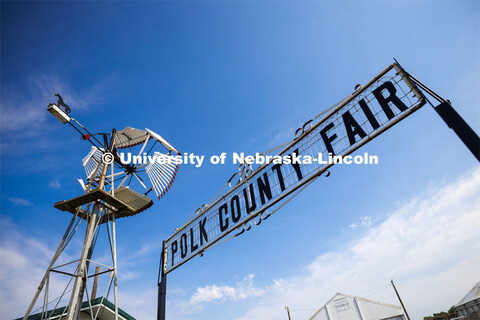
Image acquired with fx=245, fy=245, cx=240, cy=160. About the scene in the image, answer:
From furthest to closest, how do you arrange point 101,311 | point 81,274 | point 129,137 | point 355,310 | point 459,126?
point 355,310 < point 101,311 < point 129,137 < point 81,274 < point 459,126

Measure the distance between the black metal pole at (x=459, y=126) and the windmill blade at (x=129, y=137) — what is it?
936cm

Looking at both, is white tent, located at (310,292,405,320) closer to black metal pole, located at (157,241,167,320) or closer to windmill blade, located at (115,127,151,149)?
black metal pole, located at (157,241,167,320)

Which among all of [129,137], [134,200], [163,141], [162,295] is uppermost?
[129,137]

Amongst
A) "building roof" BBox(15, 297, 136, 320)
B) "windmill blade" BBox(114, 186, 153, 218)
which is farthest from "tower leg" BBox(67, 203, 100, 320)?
"building roof" BBox(15, 297, 136, 320)

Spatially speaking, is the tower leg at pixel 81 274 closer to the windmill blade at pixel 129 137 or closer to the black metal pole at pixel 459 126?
the windmill blade at pixel 129 137

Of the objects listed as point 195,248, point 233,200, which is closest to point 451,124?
point 233,200

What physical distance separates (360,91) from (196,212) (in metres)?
5.45

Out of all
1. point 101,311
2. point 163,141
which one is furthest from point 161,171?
point 101,311

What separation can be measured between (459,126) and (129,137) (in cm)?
1049

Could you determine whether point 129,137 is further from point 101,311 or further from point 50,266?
point 101,311

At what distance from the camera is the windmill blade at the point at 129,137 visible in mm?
10203

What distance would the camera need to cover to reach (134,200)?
352 inches

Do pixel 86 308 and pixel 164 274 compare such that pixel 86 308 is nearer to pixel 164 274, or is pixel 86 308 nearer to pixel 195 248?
pixel 164 274

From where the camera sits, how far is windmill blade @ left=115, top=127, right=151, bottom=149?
1020cm
